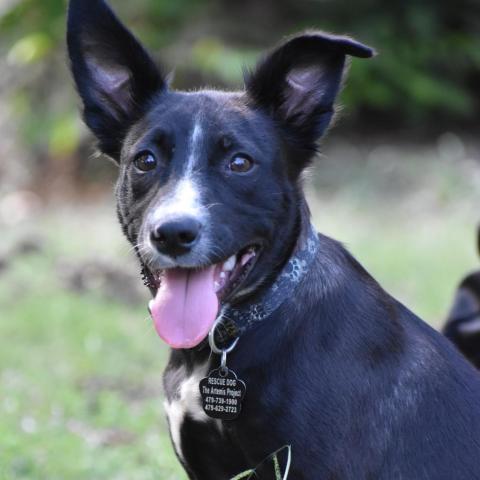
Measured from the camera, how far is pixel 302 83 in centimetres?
398

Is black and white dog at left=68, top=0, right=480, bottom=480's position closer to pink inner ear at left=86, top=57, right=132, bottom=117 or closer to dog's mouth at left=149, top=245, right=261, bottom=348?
dog's mouth at left=149, top=245, right=261, bottom=348

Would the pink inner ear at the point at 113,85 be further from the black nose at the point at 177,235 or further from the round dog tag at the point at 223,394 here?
the round dog tag at the point at 223,394

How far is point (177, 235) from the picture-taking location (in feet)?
11.5

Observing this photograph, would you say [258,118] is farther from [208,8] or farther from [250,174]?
[208,8]

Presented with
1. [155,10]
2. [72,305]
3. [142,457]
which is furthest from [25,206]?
[142,457]

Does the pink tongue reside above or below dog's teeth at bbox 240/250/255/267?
below

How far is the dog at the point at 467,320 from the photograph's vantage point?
17.0 feet

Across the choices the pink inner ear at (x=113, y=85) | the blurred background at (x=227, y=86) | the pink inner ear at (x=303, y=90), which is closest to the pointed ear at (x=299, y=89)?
the pink inner ear at (x=303, y=90)

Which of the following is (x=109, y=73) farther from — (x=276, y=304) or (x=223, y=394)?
(x=223, y=394)

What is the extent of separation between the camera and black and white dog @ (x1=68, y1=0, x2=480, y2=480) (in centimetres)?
352

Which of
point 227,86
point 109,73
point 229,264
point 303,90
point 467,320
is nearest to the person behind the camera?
point 229,264

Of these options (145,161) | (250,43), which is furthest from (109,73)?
(250,43)

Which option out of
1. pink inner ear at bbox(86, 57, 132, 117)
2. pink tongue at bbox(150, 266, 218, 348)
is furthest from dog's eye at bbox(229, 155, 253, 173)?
pink inner ear at bbox(86, 57, 132, 117)

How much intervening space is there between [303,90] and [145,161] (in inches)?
26.0
